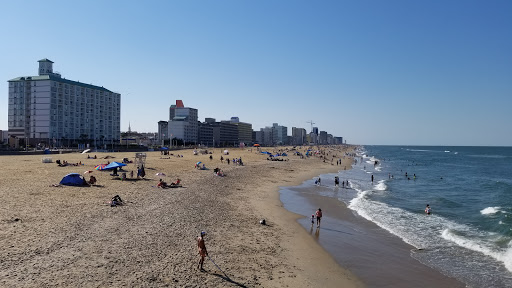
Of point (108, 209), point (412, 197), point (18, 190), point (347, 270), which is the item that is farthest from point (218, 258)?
point (412, 197)

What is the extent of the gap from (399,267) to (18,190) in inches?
1007

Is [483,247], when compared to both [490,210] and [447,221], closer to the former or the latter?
[447,221]

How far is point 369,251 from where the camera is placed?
52.7 ft

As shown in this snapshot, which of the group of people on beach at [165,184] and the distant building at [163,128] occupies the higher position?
the distant building at [163,128]

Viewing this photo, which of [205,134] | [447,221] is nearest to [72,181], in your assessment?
[447,221]

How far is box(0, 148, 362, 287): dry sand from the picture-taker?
1090 centimetres

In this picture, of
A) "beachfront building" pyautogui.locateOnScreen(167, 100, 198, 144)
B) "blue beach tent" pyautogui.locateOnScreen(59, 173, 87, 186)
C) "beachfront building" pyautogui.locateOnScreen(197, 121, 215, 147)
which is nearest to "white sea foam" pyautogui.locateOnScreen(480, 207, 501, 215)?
"blue beach tent" pyautogui.locateOnScreen(59, 173, 87, 186)

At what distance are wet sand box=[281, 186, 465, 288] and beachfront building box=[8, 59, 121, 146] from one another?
325 feet

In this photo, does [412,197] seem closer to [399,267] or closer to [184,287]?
[399,267]

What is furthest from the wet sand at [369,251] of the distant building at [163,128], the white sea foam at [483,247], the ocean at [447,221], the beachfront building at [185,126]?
the distant building at [163,128]

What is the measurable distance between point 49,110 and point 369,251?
11266 cm

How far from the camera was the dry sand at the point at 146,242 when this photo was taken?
35.8ft

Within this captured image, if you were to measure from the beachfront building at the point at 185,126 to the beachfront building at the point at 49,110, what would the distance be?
50.5m

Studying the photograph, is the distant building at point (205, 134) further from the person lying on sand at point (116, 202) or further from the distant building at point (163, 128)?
the person lying on sand at point (116, 202)
